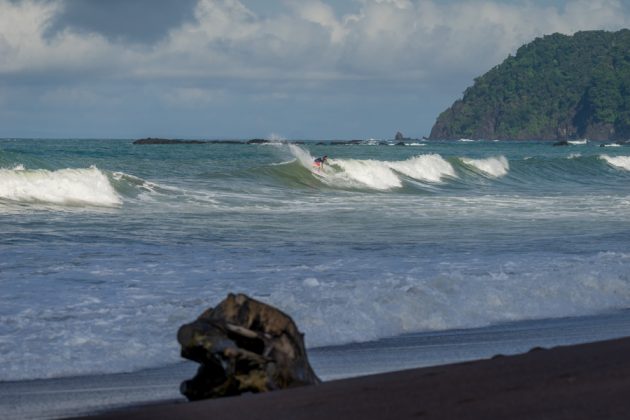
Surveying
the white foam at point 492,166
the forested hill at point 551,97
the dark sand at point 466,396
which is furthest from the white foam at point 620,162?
the forested hill at point 551,97

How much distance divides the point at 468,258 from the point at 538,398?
25.5 ft

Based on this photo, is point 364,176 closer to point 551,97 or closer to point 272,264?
point 272,264

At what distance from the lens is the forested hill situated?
16975 centimetres

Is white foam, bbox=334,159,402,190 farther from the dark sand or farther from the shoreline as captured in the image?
the dark sand

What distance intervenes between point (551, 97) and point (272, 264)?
17902 centimetres

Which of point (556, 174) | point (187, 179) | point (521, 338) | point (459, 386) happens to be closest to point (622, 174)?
point (556, 174)

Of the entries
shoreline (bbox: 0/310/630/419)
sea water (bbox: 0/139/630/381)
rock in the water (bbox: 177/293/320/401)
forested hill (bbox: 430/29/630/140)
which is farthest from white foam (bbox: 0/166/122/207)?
forested hill (bbox: 430/29/630/140)

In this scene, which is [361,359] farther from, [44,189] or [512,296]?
[44,189]

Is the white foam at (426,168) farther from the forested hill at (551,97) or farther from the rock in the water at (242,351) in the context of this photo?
the forested hill at (551,97)

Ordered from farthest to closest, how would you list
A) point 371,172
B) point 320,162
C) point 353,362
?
point 320,162, point 371,172, point 353,362

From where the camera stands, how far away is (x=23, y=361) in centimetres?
668

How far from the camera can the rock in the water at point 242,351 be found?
16.7 ft

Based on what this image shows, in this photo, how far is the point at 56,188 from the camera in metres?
22.5

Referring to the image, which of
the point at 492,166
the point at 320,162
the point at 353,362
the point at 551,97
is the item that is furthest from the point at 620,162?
the point at 551,97
